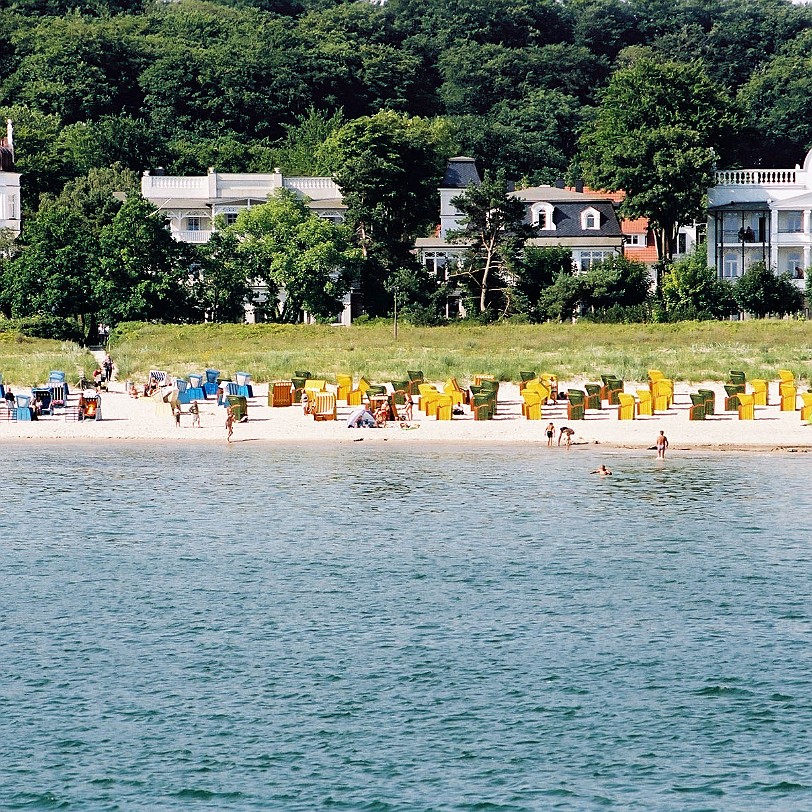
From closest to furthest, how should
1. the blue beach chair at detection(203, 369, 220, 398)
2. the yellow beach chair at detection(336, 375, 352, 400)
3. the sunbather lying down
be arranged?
the sunbather lying down, the yellow beach chair at detection(336, 375, 352, 400), the blue beach chair at detection(203, 369, 220, 398)

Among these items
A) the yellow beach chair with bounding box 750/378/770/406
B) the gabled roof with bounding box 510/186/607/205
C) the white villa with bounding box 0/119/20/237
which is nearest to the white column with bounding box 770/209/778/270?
the gabled roof with bounding box 510/186/607/205

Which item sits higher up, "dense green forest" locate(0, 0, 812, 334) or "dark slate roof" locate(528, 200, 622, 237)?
"dense green forest" locate(0, 0, 812, 334)

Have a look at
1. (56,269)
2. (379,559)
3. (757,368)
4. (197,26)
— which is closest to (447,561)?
(379,559)

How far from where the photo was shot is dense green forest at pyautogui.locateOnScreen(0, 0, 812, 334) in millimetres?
89312

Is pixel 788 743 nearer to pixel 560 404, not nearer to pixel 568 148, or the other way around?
pixel 560 404

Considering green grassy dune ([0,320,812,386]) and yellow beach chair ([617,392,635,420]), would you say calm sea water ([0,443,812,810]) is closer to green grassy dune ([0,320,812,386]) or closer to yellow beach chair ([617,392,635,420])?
yellow beach chair ([617,392,635,420])

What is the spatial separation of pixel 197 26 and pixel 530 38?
3287cm

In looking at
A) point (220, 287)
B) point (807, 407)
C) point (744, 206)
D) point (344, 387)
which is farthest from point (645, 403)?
point (744, 206)

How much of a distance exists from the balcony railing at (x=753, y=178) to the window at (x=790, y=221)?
7.04ft

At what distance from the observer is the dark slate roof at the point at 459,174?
105188mm

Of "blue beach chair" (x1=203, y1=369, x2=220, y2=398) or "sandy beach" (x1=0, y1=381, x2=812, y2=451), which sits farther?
"blue beach chair" (x1=203, y1=369, x2=220, y2=398)

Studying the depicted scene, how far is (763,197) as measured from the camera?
3605 inches

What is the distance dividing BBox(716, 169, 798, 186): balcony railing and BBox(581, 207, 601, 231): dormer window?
322 inches

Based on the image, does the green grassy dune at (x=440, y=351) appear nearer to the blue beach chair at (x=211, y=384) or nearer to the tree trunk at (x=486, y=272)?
the blue beach chair at (x=211, y=384)
